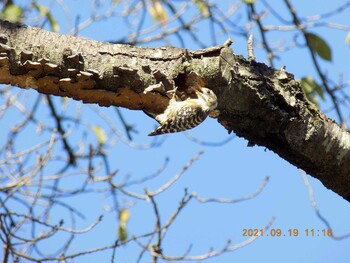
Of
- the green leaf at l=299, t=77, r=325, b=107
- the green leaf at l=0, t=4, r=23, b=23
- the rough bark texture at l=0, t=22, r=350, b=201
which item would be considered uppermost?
the green leaf at l=0, t=4, r=23, b=23

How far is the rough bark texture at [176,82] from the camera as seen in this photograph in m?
2.04

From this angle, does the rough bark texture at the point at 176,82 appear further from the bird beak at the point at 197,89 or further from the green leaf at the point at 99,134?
the green leaf at the point at 99,134

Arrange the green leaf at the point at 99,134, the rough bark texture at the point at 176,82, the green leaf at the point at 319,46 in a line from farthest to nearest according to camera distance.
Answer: the green leaf at the point at 99,134 < the green leaf at the point at 319,46 < the rough bark texture at the point at 176,82

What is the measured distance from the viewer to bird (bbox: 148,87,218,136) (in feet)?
7.09

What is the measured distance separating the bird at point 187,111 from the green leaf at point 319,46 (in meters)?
1.09

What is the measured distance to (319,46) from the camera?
3354mm

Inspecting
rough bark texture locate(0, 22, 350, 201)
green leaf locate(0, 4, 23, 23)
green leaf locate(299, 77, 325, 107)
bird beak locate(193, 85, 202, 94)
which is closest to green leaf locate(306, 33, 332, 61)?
green leaf locate(299, 77, 325, 107)

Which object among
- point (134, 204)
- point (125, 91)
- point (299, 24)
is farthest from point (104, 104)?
point (134, 204)

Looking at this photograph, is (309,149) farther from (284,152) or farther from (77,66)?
(77,66)

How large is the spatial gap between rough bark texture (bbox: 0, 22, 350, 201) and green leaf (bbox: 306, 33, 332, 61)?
3.29 ft

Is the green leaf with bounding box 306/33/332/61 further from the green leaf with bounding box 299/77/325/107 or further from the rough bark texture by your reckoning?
the rough bark texture

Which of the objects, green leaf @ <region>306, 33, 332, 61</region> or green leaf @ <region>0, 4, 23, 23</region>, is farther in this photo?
green leaf @ <region>306, 33, 332, 61</region>

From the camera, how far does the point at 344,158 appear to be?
2.40m

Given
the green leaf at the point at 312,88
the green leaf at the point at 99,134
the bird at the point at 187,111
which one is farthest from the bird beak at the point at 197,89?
Result: the green leaf at the point at 99,134
